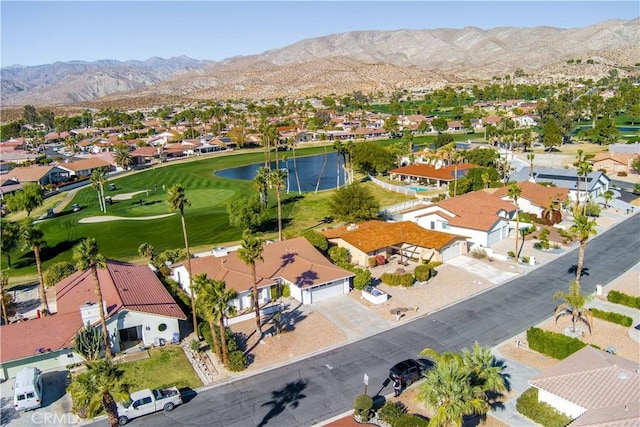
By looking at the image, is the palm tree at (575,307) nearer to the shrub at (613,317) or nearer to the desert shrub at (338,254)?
the shrub at (613,317)

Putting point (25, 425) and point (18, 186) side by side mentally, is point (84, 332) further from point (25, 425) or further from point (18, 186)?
point (18, 186)

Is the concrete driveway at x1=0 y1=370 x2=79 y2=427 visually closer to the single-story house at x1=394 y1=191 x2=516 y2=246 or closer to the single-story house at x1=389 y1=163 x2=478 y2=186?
the single-story house at x1=394 y1=191 x2=516 y2=246

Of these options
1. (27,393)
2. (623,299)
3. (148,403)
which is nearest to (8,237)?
(27,393)

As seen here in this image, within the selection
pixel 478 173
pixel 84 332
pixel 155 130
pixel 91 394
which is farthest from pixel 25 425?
pixel 155 130

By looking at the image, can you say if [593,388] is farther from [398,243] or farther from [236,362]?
[398,243]

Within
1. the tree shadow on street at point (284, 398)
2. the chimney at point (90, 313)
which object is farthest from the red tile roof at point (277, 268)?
the tree shadow on street at point (284, 398)
